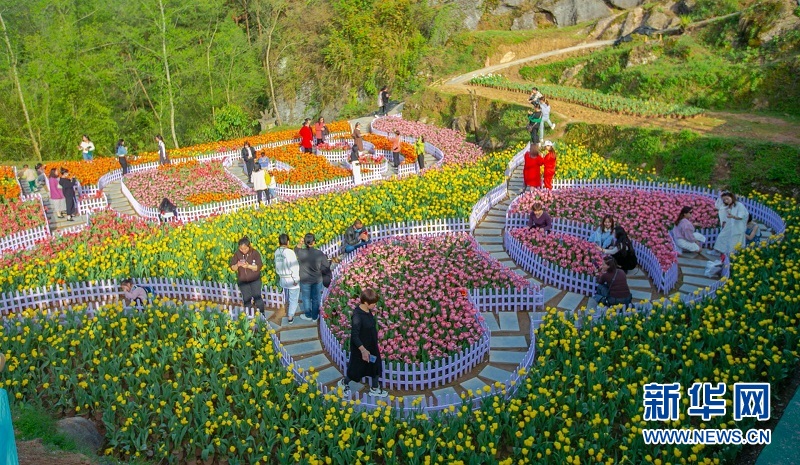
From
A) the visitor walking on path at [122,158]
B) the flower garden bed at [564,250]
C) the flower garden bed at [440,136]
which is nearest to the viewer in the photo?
the flower garden bed at [564,250]

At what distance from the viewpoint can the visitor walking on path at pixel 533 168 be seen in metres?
17.9

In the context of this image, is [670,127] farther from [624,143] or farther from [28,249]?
[28,249]

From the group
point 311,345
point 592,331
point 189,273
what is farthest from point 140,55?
point 592,331

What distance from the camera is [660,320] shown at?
423 inches

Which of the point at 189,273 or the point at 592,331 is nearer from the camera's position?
the point at 592,331

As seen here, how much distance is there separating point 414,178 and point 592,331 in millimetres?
10271

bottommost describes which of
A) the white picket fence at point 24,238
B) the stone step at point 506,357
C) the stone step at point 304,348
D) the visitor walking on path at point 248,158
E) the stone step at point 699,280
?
the stone step at point 506,357

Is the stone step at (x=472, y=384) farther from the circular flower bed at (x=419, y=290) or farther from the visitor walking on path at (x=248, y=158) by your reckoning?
the visitor walking on path at (x=248, y=158)

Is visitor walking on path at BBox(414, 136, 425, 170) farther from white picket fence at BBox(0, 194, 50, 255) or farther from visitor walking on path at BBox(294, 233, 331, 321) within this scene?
white picket fence at BBox(0, 194, 50, 255)

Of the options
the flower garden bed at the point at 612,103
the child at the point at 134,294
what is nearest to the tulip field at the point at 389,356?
the child at the point at 134,294

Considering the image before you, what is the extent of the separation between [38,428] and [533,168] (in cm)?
1331

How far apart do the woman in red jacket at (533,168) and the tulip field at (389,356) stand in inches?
108

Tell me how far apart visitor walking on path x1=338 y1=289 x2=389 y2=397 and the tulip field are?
498 millimetres

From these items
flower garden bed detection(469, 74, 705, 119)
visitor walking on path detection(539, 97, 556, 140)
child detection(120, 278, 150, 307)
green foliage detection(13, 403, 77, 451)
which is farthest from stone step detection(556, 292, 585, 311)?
flower garden bed detection(469, 74, 705, 119)
